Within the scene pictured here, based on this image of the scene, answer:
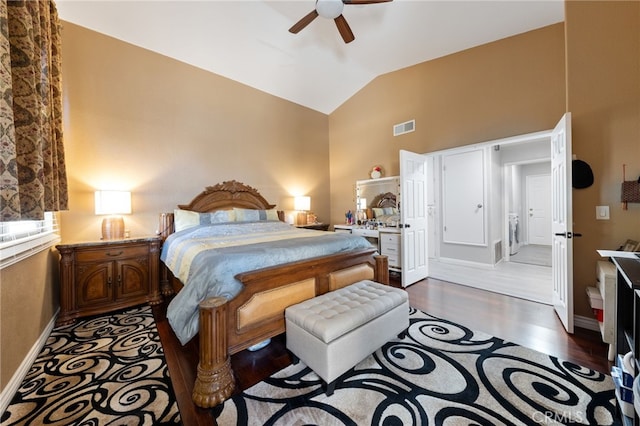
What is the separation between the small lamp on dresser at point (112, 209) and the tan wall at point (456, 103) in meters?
3.89

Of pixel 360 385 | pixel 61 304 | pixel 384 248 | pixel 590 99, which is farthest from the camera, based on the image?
pixel 384 248

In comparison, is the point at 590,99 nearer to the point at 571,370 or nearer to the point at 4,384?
the point at 571,370

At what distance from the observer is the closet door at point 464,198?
4793 mm

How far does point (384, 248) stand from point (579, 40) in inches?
131

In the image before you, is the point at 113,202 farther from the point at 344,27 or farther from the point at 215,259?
the point at 344,27

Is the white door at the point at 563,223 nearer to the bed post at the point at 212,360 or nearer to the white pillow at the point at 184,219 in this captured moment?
the bed post at the point at 212,360

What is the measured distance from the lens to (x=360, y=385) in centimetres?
164

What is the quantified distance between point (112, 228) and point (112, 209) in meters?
0.25

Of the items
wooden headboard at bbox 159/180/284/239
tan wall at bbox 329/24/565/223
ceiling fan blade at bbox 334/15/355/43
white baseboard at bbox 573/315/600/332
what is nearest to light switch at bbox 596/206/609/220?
white baseboard at bbox 573/315/600/332

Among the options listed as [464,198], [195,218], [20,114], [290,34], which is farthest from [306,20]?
[464,198]

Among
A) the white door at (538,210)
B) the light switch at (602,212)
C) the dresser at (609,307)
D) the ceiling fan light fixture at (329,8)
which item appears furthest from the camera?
the white door at (538,210)

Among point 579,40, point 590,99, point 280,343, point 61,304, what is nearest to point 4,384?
point 61,304

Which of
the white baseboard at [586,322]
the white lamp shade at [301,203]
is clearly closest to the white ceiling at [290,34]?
the white lamp shade at [301,203]

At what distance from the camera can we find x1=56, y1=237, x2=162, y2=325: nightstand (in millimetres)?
2564
